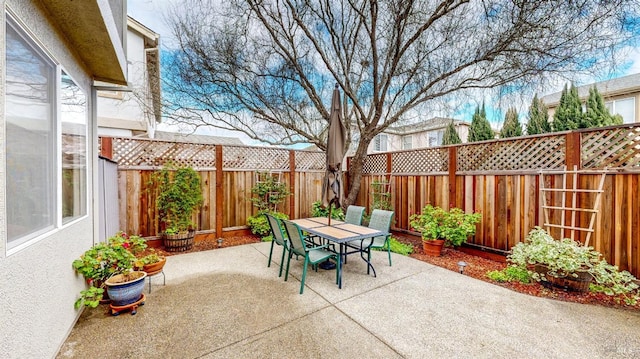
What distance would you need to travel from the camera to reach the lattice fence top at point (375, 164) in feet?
23.8

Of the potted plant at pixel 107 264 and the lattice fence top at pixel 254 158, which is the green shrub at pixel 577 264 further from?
the lattice fence top at pixel 254 158

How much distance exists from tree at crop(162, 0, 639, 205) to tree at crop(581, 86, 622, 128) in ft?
16.7

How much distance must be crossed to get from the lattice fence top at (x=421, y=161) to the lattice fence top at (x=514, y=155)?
390 mm

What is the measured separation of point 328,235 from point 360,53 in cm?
530

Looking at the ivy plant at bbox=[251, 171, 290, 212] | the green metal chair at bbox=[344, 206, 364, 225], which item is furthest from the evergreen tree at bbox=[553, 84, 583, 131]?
the ivy plant at bbox=[251, 171, 290, 212]

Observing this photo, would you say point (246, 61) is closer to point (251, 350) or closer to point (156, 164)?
point (156, 164)

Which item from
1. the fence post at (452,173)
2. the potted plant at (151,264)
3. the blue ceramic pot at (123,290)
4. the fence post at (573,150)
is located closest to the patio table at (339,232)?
the potted plant at (151,264)

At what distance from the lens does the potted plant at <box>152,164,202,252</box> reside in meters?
5.22

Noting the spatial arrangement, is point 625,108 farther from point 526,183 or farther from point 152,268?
point 152,268

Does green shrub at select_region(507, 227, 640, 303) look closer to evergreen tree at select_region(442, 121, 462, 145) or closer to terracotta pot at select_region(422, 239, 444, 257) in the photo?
terracotta pot at select_region(422, 239, 444, 257)

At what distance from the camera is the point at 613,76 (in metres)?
3.93

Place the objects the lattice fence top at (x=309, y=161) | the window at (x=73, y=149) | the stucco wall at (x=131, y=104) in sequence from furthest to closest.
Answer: the stucco wall at (x=131, y=104) → the lattice fence top at (x=309, y=161) → the window at (x=73, y=149)

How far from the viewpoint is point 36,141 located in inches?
77.7

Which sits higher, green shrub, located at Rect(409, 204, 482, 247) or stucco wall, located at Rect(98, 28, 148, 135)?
stucco wall, located at Rect(98, 28, 148, 135)
